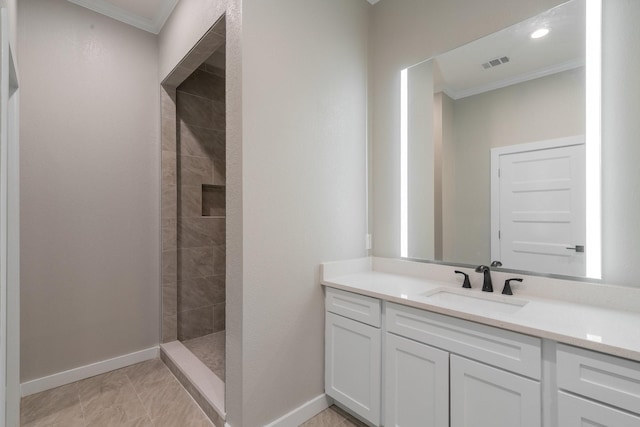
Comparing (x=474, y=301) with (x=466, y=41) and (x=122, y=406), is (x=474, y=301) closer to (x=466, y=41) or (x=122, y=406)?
(x=466, y=41)

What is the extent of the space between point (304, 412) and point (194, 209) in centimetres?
204

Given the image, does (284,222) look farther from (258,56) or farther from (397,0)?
(397,0)

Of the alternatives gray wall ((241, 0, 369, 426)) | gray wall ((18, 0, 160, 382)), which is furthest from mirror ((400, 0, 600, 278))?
gray wall ((18, 0, 160, 382))

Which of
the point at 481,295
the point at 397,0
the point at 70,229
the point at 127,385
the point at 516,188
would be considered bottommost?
the point at 127,385

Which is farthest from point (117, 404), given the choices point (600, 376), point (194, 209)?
point (600, 376)

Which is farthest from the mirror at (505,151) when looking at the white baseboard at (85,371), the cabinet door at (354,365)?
the white baseboard at (85,371)

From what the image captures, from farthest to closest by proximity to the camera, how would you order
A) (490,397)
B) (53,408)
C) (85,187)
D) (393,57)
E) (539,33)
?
1. (85,187)
2. (393,57)
3. (53,408)
4. (539,33)
5. (490,397)

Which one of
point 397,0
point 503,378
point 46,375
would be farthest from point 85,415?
point 397,0

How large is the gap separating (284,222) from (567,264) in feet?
5.04

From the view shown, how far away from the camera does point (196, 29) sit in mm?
2059

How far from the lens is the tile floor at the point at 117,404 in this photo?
5.96ft

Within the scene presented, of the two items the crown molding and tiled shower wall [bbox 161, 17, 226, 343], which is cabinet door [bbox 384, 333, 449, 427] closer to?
the crown molding

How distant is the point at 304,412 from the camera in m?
1.83

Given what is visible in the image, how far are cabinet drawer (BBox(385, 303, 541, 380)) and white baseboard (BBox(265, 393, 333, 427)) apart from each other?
0.79 m
